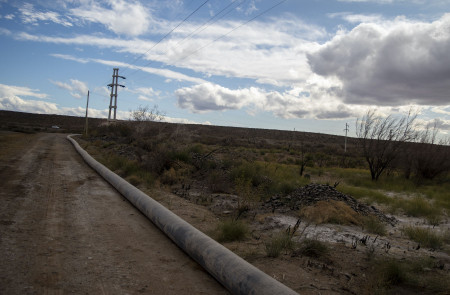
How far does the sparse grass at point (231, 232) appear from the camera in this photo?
6.32 metres

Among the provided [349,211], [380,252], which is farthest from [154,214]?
[349,211]

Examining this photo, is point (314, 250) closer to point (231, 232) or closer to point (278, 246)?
point (278, 246)

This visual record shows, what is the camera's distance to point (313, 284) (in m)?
4.50

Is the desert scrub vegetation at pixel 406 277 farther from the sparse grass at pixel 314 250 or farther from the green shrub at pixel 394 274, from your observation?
the sparse grass at pixel 314 250

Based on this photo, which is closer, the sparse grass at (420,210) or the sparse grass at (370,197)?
the sparse grass at (420,210)

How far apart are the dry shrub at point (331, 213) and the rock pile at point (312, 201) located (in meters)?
0.46

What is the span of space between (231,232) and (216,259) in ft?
6.00

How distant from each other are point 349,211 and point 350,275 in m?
4.42

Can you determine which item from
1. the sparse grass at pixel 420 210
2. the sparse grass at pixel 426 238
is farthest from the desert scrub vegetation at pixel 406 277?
the sparse grass at pixel 420 210

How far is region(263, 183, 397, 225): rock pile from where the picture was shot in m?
9.62

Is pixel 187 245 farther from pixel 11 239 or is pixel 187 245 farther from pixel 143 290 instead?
pixel 11 239

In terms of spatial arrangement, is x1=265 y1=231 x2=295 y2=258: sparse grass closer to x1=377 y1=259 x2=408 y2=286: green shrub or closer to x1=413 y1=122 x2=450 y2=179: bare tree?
x1=377 y1=259 x2=408 y2=286: green shrub

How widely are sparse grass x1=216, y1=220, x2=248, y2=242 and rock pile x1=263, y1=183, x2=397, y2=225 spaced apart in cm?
286

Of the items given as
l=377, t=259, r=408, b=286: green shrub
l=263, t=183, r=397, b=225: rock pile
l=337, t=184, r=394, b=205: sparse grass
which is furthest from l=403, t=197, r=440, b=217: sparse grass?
l=377, t=259, r=408, b=286: green shrub
